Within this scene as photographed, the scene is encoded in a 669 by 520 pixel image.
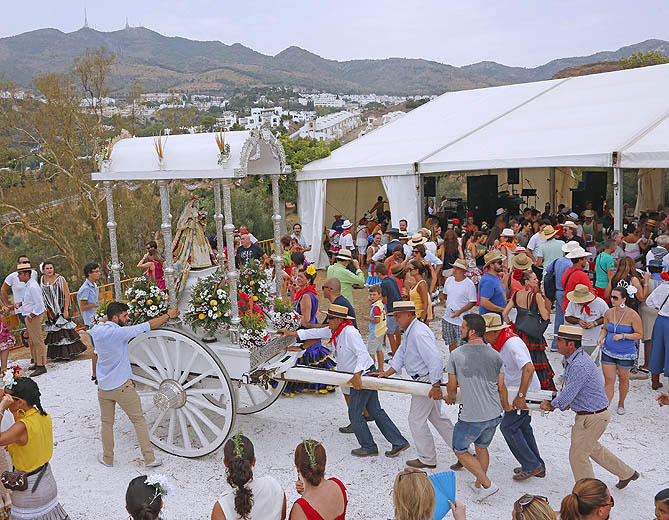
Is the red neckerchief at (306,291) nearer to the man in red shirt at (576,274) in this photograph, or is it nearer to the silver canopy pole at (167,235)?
the silver canopy pole at (167,235)

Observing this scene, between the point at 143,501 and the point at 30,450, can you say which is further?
the point at 30,450

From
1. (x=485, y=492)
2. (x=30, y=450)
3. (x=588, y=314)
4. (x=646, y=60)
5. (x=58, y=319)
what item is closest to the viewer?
(x=30, y=450)

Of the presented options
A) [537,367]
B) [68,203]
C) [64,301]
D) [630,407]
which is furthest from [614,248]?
[68,203]

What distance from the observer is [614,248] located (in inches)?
306

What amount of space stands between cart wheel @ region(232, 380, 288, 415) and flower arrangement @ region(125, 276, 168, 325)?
1.13m

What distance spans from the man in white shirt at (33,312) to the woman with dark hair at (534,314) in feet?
19.3

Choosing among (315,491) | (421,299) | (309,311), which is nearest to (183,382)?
(309,311)

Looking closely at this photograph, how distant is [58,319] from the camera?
26.3 ft

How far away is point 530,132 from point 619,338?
751 cm

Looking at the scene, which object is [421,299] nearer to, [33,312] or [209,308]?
[209,308]

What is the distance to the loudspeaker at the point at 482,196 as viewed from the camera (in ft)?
56.0

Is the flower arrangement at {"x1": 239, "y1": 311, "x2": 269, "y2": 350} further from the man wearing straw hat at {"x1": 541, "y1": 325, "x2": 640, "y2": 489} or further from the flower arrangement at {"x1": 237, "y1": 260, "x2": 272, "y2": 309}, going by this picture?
the man wearing straw hat at {"x1": 541, "y1": 325, "x2": 640, "y2": 489}

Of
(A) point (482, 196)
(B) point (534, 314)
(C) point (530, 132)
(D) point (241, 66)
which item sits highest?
(D) point (241, 66)

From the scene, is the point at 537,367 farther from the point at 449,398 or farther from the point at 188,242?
the point at 188,242
